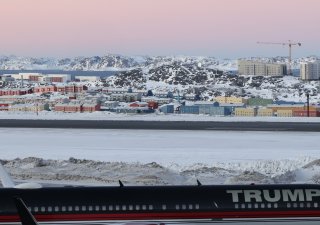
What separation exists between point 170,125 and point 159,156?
79.6 ft

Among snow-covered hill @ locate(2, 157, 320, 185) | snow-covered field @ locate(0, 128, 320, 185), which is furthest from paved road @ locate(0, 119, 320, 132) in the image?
snow-covered hill @ locate(2, 157, 320, 185)

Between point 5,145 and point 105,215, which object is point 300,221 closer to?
point 105,215

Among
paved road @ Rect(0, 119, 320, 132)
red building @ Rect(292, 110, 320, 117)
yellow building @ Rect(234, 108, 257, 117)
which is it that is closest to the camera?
paved road @ Rect(0, 119, 320, 132)

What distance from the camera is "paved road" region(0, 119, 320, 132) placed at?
226 feet

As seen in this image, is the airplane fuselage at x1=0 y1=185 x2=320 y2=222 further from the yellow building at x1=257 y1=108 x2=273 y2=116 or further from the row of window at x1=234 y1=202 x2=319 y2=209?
the yellow building at x1=257 y1=108 x2=273 y2=116

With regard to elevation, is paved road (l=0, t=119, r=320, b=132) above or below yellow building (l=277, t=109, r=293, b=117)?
above

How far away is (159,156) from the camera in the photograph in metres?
48.8

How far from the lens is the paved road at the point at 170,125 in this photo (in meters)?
68.8

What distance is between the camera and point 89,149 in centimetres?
5300

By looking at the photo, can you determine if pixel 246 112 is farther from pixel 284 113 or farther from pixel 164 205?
pixel 164 205

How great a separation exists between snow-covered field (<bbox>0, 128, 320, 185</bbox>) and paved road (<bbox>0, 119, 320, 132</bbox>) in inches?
166

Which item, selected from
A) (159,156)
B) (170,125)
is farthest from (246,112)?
(159,156)

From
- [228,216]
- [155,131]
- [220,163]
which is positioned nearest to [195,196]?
[228,216]

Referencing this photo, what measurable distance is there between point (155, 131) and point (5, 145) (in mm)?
17106
